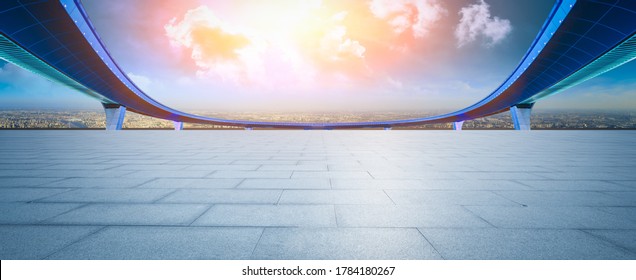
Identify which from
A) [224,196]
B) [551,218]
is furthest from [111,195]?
→ [551,218]

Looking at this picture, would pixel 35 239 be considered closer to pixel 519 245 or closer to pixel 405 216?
pixel 405 216

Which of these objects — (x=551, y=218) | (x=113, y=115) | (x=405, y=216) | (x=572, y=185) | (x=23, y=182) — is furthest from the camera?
(x=113, y=115)

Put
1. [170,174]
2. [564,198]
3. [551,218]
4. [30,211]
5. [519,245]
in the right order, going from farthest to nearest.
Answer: [170,174]
[564,198]
[30,211]
[551,218]
[519,245]

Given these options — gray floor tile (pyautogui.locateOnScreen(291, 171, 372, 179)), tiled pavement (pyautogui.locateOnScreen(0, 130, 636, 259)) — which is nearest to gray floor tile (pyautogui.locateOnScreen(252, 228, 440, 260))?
tiled pavement (pyautogui.locateOnScreen(0, 130, 636, 259))

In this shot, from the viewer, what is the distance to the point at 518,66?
37.3 metres

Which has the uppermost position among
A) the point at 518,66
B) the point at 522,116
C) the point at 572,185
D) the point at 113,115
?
the point at 518,66

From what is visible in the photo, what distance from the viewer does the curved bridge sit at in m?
20.8

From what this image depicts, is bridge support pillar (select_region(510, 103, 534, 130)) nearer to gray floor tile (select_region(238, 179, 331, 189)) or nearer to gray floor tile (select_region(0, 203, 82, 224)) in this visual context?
gray floor tile (select_region(238, 179, 331, 189))

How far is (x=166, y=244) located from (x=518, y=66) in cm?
4654

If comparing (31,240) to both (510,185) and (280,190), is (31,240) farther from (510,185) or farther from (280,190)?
(510,185)

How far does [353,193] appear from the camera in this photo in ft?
15.8

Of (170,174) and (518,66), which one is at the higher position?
(518,66)

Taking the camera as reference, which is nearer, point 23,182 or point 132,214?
point 132,214
